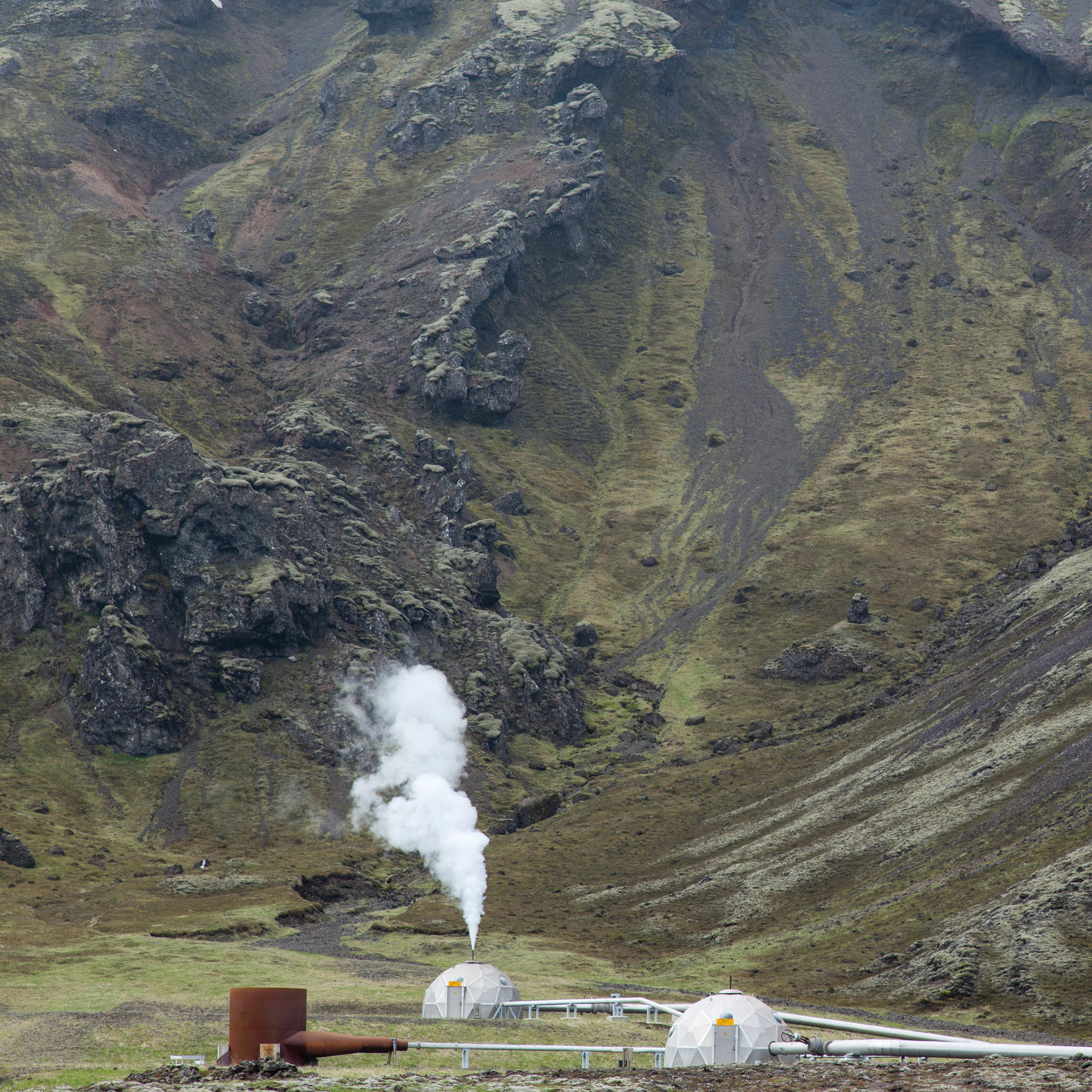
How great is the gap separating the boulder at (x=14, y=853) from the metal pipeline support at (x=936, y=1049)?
291 feet

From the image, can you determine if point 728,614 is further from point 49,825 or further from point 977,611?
point 49,825

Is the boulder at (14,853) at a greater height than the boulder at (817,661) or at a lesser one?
lesser

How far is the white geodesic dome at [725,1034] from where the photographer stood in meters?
44.3

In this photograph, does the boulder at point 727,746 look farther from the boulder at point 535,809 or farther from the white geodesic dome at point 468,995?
the white geodesic dome at point 468,995

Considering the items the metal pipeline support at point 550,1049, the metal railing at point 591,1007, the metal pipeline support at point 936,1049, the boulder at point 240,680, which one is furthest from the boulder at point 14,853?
the metal pipeline support at point 936,1049

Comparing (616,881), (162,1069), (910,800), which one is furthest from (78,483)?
(162,1069)

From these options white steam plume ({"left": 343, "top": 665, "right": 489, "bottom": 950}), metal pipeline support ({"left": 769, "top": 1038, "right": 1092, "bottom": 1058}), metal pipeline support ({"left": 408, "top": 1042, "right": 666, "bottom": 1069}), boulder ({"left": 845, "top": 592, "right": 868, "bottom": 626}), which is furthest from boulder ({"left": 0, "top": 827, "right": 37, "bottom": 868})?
boulder ({"left": 845, "top": 592, "right": 868, "bottom": 626})

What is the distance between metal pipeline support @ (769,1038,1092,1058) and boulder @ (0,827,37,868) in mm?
88672

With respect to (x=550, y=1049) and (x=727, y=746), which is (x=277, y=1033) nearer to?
(x=550, y=1049)

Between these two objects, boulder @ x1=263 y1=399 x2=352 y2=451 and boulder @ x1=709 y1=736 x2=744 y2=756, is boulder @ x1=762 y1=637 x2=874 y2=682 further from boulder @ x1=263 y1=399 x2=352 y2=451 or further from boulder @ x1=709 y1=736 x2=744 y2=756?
boulder @ x1=263 y1=399 x2=352 y2=451

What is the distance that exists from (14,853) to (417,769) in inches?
1919

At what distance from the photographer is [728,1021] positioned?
44.9m

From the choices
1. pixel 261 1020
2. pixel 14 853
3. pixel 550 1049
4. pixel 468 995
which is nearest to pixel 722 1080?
pixel 550 1049

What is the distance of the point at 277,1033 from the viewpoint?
34875 millimetres
